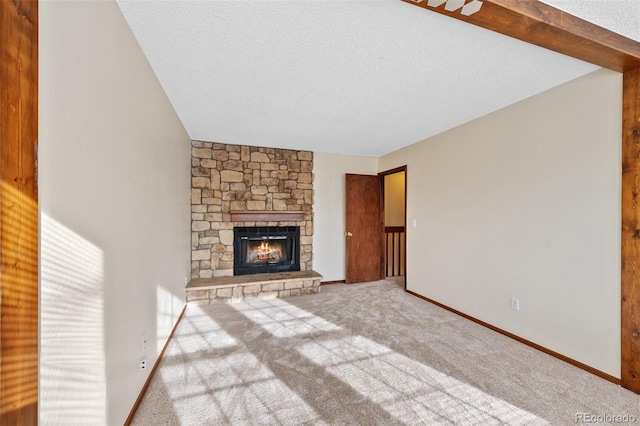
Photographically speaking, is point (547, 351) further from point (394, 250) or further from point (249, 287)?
point (249, 287)

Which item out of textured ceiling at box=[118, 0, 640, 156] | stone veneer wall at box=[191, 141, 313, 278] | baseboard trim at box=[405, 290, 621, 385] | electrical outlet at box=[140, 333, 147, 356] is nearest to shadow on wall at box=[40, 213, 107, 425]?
electrical outlet at box=[140, 333, 147, 356]

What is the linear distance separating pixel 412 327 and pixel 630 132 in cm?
237

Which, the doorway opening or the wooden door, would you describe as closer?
the wooden door

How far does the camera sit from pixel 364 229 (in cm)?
491

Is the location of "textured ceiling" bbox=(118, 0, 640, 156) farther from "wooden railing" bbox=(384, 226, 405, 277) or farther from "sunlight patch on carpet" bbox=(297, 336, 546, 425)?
"wooden railing" bbox=(384, 226, 405, 277)

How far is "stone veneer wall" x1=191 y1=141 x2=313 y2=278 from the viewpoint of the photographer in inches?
160

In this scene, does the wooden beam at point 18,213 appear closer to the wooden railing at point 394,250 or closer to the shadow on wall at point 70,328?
the shadow on wall at point 70,328

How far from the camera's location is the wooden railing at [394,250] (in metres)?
5.51

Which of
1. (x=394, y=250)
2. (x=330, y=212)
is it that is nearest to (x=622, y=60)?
(x=330, y=212)

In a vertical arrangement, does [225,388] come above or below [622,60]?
below

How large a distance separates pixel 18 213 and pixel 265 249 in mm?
3746

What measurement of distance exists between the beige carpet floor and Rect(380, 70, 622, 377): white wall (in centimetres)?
33

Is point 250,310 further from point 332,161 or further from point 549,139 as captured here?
point 549,139

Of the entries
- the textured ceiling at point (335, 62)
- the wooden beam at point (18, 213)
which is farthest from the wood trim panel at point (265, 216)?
the wooden beam at point (18, 213)
